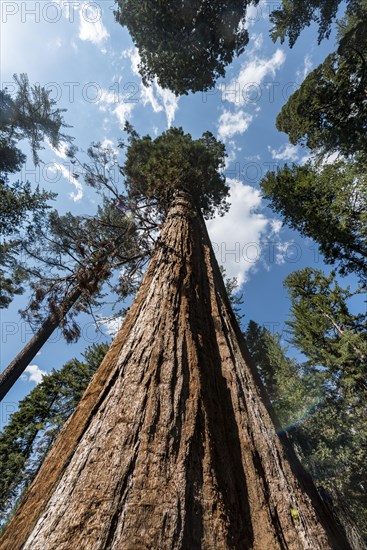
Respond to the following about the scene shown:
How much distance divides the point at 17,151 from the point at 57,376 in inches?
462

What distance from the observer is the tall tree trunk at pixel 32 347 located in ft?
22.1

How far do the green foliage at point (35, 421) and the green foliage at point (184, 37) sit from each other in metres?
13.8

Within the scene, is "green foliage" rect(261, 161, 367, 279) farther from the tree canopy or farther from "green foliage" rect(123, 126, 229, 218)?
"green foliage" rect(123, 126, 229, 218)

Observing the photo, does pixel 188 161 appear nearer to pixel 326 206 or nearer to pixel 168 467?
pixel 326 206

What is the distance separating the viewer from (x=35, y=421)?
12.1m

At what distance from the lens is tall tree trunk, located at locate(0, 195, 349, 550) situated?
1152mm

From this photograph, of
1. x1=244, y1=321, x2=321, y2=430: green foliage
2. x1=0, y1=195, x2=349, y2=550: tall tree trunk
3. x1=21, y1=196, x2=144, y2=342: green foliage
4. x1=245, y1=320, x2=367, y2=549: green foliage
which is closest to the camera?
x1=0, y1=195, x2=349, y2=550: tall tree trunk

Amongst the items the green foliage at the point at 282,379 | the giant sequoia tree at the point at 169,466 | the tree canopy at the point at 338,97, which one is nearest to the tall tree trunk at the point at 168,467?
the giant sequoia tree at the point at 169,466

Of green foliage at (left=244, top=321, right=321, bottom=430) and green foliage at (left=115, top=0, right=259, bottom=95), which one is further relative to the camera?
green foliage at (left=244, top=321, right=321, bottom=430)

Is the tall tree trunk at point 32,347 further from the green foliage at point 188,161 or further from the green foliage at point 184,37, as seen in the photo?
the green foliage at point 184,37

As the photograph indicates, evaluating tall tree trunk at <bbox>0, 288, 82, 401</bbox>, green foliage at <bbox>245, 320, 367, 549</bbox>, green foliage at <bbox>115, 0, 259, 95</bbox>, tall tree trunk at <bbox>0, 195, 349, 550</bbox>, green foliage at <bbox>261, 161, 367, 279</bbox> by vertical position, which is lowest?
tall tree trunk at <bbox>0, 195, 349, 550</bbox>

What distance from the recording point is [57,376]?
13.1m

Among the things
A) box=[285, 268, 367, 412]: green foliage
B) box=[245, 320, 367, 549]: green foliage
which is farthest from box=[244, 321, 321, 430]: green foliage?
box=[285, 268, 367, 412]: green foliage

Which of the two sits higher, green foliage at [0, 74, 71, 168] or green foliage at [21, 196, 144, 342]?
green foliage at [0, 74, 71, 168]
